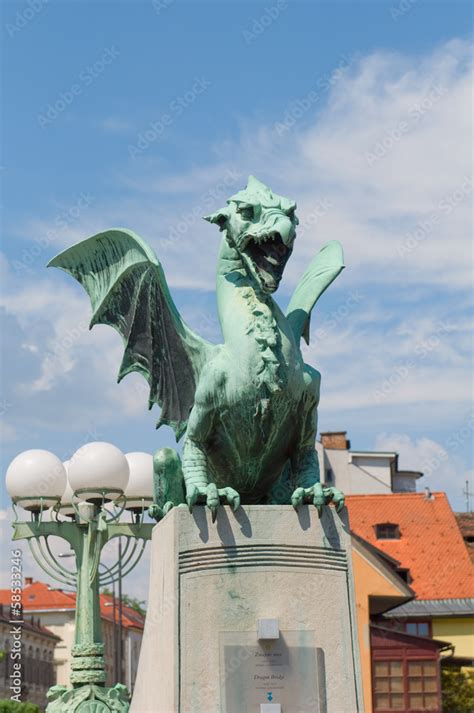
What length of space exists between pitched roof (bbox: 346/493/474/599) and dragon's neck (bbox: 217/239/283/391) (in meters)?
32.4

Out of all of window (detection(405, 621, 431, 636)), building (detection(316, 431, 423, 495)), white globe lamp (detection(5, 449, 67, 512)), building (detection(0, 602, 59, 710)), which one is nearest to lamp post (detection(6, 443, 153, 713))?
white globe lamp (detection(5, 449, 67, 512))

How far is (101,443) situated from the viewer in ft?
39.6

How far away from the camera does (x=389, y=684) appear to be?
110 feet

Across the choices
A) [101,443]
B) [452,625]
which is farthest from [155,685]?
[452,625]

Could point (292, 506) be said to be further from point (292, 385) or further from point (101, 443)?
point (101, 443)

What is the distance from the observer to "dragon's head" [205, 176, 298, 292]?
789cm

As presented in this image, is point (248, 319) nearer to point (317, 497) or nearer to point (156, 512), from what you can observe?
point (317, 497)

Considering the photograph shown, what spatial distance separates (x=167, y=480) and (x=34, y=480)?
438 cm

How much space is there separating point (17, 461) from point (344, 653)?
228 inches

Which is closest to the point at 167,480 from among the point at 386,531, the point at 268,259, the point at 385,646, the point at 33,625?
the point at 268,259

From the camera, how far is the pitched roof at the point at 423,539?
39.3 m

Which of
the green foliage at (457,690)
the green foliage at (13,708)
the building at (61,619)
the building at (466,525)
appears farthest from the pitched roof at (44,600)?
the green foliage at (457,690)

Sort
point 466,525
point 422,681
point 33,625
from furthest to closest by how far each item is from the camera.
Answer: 1. point 33,625
2. point 466,525
3. point 422,681

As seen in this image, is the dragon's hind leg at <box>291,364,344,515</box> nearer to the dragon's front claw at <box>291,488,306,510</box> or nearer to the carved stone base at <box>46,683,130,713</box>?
the dragon's front claw at <box>291,488,306,510</box>
